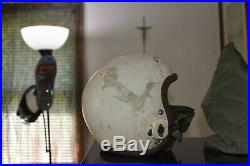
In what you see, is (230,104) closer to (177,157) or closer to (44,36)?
(177,157)

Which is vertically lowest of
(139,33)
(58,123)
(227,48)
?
(58,123)

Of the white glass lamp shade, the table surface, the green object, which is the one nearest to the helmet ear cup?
the white glass lamp shade

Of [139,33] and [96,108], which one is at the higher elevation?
[139,33]

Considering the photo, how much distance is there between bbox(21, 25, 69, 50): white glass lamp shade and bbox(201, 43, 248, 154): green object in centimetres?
109

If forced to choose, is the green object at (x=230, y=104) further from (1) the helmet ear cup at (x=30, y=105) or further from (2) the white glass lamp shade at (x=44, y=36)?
(1) the helmet ear cup at (x=30, y=105)

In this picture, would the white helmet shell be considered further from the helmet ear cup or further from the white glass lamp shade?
the helmet ear cup

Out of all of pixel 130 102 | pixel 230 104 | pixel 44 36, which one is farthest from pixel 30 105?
pixel 230 104

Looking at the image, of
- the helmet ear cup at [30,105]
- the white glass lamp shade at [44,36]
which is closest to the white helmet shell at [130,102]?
the white glass lamp shade at [44,36]

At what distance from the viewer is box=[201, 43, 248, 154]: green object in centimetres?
87

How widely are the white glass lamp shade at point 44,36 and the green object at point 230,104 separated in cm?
109

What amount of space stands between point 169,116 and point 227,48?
0.29 meters

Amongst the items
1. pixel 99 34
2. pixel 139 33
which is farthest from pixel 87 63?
pixel 139 33

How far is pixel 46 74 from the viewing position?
1841mm

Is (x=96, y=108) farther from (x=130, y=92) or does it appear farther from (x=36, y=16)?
(x=36, y=16)
